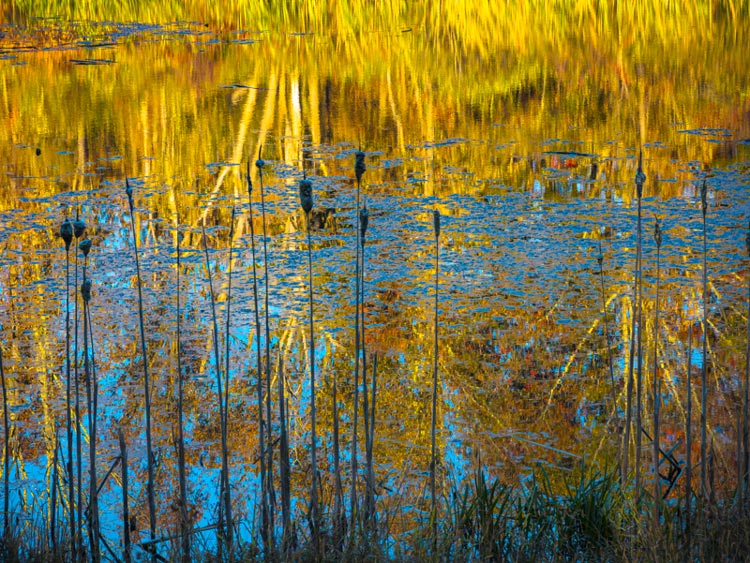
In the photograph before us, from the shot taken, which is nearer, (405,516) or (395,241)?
(405,516)

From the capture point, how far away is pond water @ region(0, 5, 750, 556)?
3262mm

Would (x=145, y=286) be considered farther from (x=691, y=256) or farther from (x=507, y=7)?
(x=507, y=7)

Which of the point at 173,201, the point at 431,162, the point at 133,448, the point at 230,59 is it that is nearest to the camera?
the point at 133,448

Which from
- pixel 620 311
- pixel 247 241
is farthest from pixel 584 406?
pixel 247 241

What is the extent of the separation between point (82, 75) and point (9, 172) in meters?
3.23

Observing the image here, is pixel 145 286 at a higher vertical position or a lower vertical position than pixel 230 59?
lower

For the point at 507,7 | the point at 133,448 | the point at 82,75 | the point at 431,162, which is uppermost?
the point at 507,7

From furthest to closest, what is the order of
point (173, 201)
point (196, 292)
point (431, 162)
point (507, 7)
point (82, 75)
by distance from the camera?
point (507, 7) < point (82, 75) < point (431, 162) < point (173, 201) < point (196, 292)

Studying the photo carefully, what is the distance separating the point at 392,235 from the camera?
5.00 metres

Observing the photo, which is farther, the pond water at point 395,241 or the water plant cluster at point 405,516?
the pond water at point 395,241

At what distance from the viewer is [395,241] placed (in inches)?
194

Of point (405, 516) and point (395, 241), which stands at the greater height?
point (395, 241)

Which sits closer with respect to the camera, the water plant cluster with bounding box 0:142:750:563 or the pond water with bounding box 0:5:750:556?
the water plant cluster with bounding box 0:142:750:563

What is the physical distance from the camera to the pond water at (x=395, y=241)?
128 inches
